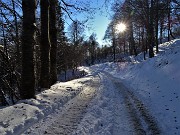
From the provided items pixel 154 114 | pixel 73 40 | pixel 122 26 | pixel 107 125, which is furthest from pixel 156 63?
pixel 73 40

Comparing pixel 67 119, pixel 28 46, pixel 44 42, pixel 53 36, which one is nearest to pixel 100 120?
pixel 67 119

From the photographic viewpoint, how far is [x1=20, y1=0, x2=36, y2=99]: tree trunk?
984 centimetres

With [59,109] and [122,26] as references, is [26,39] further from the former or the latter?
[122,26]

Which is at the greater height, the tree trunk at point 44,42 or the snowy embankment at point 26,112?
the tree trunk at point 44,42

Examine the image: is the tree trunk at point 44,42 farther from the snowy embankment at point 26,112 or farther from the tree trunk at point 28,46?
the tree trunk at point 28,46

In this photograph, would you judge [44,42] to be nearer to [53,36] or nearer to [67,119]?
[53,36]

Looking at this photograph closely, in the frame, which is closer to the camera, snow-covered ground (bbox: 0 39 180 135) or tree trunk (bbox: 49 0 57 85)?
snow-covered ground (bbox: 0 39 180 135)

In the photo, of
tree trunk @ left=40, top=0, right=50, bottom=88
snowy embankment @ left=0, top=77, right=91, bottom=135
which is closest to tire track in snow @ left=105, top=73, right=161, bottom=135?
snowy embankment @ left=0, top=77, right=91, bottom=135

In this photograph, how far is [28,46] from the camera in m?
9.89

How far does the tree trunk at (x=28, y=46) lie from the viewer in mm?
9836

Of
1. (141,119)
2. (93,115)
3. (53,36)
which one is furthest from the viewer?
(53,36)

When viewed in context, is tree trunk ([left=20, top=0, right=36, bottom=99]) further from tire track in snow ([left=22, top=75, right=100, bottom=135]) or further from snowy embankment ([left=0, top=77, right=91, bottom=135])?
tire track in snow ([left=22, top=75, right=100, bottom=135])

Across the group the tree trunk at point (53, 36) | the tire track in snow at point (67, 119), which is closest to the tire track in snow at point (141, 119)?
the tire track in snow at point (67, 119)

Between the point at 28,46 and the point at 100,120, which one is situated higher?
the point at 28,46
